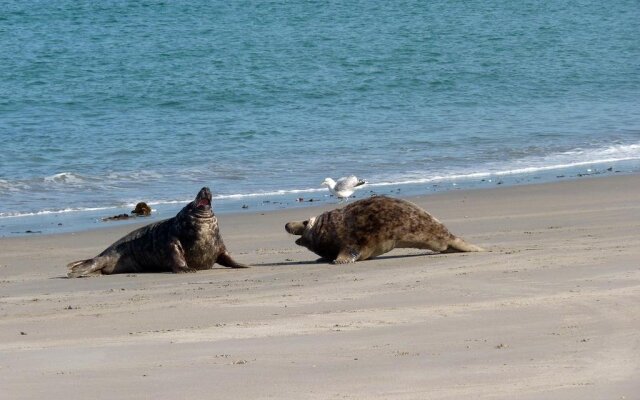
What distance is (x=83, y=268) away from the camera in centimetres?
976

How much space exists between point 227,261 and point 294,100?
15.9m

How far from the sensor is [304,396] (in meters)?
4.96

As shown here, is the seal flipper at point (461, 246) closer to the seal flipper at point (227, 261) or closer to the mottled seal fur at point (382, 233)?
the mottled seal fur at point (382, 233)

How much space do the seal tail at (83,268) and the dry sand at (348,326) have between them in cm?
22

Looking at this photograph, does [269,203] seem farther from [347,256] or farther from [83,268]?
[347,256]

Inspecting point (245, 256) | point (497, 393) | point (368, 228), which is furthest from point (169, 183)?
point (497, 393)

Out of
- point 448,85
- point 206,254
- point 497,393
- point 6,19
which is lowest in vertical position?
point 497,393

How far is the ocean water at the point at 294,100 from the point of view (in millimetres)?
16422

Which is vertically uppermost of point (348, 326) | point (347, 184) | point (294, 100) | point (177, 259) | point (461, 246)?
point (294, 100)

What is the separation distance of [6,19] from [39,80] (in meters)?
11.5

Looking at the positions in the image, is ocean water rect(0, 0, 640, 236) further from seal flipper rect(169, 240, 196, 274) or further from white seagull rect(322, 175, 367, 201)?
seal flipper rect(169, 240, 196, 274)

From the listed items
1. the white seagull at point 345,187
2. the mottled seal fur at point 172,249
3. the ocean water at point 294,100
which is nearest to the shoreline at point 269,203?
the ocean water at point 294,100

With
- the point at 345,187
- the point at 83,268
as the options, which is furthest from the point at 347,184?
the point at 83,268

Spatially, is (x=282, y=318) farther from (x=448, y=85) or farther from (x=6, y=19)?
(x=6, y=19)
